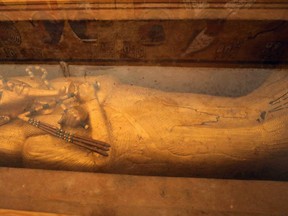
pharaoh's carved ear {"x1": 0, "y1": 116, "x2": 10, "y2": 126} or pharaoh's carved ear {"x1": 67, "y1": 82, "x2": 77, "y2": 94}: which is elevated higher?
pharaoh's carved ear {"x1": 67, "y1": 82, "x2": 77, "y2": 94}

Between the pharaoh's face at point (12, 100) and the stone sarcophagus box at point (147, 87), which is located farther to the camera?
the pharaoh's face at point (12, 100)

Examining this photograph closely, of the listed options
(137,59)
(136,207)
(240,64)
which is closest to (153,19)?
(137,59)

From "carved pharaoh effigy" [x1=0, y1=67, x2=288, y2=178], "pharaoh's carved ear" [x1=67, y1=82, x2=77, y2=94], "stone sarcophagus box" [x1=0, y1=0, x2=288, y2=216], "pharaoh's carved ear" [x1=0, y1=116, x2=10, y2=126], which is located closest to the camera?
"stone sarcophagus box" [x1=0, y1=0, x2=288, y2=216]

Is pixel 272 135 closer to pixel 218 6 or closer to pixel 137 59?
pixel 218 6

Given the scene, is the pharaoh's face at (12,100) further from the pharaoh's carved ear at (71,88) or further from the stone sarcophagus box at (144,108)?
the pharaoh's carved ear at (71,88)

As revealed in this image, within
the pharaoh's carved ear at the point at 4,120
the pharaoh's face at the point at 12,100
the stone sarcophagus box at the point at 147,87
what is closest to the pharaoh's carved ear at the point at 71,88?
the stone sarcophagus box at the point at 147,87

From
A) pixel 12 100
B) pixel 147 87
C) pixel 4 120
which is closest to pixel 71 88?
pixel 12 100

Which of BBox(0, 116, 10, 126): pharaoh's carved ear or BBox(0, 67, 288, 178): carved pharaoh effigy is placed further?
BBox(0, 116, 10, 126): pharaoh's carved ear

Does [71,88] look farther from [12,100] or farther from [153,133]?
[153,133]

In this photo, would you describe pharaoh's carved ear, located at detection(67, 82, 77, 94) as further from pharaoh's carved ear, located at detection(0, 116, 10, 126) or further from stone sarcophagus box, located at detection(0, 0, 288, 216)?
pharaoh's carved ear, located at detection(0, 116, 10, 126)

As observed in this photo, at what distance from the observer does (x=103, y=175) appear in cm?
197

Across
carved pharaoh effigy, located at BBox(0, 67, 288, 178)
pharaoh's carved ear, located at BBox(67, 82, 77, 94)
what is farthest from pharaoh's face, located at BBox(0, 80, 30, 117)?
pharaoh's carved ear, located at BBox(67, 82, 77, 94)

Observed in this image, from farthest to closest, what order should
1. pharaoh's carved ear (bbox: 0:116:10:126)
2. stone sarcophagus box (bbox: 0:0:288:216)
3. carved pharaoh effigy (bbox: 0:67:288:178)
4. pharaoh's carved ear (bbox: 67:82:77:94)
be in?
1. pharaoh's carved ear (bbox: 67:82:77:94)
2. pharaoh's carved ear (bbox: 0:116:10:126)
3. carved pharaoh effigy (bbox: 0:67:288:178)
4. stone sarcophagus box (bbox: 0:0:288:216)

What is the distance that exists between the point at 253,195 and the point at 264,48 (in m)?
1.64
